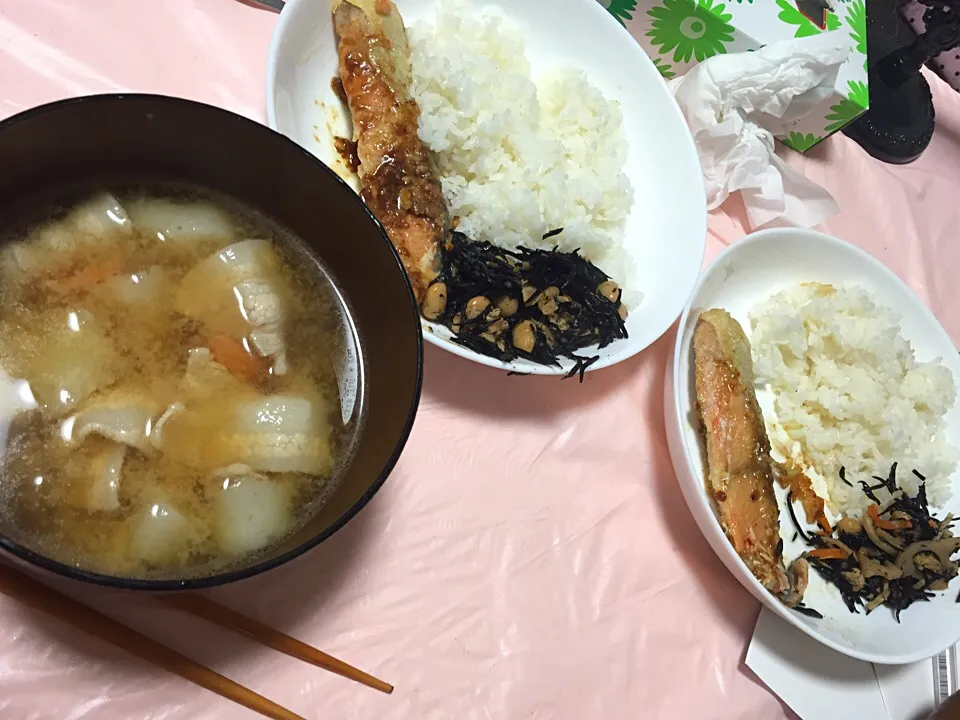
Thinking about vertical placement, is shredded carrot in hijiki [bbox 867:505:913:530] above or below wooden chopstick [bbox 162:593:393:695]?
below

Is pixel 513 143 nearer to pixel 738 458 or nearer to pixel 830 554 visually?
pixel 738 458

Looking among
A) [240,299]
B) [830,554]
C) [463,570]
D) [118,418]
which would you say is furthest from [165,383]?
[830,554]

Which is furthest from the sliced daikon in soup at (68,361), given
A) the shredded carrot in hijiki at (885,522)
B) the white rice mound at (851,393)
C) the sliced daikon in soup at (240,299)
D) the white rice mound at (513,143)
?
the shredded carrot in hijiki at (885,522)

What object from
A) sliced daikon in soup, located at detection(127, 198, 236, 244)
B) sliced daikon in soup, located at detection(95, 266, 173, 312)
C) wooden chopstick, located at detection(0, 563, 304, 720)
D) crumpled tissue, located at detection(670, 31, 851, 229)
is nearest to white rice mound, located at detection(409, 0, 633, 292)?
Result: crumpled tissue, located at detection(670, 31, 851, 229)

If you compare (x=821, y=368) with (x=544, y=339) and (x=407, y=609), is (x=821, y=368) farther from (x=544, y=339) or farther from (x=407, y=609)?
(x=407, y=609)

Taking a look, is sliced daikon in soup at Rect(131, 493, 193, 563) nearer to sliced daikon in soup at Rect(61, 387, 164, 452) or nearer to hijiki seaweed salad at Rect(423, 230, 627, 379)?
sliced daikon in soup at Rect(61, 387, 164, 452)

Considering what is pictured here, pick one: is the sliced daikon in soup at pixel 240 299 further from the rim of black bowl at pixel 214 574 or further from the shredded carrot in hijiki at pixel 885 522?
the shredded carrot in hijiki at pixel 885 522
